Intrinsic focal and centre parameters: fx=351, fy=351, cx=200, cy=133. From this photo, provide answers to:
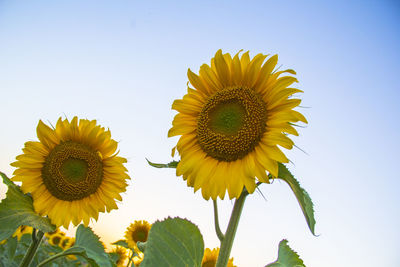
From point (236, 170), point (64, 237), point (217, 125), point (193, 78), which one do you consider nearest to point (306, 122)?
point (236, 170)

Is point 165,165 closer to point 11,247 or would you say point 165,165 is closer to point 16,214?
point 16,214

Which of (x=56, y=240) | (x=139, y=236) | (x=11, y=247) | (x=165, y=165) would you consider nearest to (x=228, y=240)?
(x=165, y=165)

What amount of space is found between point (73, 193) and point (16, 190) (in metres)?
0.49

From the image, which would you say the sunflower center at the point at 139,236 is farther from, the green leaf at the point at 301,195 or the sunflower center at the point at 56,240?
the green leaf at the point at 301,195

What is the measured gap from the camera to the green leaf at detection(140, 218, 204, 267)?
57.0 inches

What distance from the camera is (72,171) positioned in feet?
11.0

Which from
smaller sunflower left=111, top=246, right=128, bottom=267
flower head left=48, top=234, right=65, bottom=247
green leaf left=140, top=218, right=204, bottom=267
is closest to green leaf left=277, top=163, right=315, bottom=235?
green leaf left=140, top=218, right=204, bottom=267

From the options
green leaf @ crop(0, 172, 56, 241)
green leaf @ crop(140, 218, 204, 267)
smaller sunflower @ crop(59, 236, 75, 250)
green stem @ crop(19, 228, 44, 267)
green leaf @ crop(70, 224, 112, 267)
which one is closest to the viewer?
green leaf @ crop(140, 218, 204, 267)

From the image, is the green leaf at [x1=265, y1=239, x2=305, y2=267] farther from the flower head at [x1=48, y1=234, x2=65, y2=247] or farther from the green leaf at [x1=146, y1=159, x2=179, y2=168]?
the flower head at [x1=48, y1=234, x2=65, y2=247]

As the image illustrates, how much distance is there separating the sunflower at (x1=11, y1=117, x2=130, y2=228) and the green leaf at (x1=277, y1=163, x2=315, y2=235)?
208 centimetres

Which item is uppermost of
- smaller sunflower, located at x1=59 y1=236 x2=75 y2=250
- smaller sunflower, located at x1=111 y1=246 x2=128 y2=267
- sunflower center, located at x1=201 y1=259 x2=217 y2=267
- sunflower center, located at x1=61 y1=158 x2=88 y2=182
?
smaller sunflower, located at x1=111 y1=246 x2=128 y2=267

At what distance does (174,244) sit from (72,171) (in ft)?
7.02

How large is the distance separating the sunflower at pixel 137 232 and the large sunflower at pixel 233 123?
495 cm

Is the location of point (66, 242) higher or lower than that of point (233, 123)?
higher
